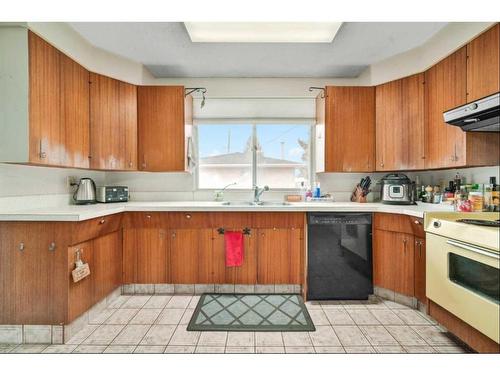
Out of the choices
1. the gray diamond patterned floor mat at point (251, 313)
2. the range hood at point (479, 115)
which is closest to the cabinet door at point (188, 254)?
the gray diamond patterned floor mat at point (251, 313)

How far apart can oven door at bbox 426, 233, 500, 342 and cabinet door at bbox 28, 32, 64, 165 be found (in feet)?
8.99

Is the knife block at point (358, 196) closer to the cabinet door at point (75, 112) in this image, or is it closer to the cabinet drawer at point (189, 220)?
the cabinet drawer at point (189, 220)

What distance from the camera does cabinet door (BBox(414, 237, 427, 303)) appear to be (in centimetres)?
195

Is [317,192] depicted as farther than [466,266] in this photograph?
Yes

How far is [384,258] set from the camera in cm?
221

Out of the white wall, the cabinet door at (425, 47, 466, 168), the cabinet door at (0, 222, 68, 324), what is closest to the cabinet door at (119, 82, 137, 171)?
the white wall

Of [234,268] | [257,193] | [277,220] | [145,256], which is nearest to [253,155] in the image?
[257,193]

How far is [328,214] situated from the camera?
7.25 feet

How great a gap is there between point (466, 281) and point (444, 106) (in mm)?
1370

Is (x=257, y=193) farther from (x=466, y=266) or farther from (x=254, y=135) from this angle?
(x=466, y=266)

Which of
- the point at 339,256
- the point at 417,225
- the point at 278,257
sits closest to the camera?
the point at 417,225
